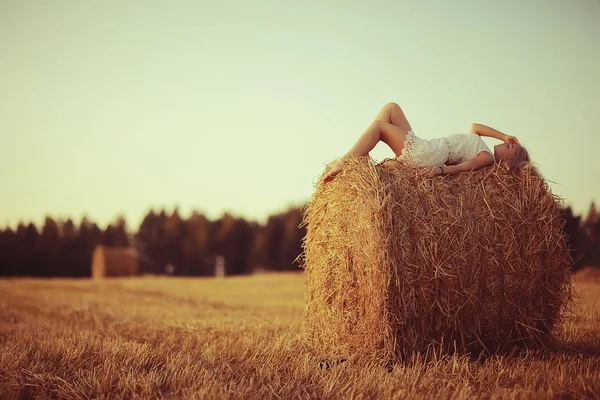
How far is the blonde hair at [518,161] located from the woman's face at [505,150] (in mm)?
35

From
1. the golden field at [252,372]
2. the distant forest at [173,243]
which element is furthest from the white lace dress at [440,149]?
the distant forest at [173,243]

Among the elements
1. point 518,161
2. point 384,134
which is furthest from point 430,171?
point 518,161

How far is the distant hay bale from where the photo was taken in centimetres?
3270

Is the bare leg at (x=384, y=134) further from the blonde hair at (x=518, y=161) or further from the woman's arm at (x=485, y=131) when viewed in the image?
the blonde hair at (x=518, y=161)

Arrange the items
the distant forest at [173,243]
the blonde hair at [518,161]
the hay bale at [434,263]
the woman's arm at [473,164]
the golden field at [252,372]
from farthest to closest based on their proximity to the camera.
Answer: the distant forest at [173,243] → the blonde hair at [518,161] → the woman's arm at [473,164] → the hay bale at [434,263] → the golden field at [252,372]

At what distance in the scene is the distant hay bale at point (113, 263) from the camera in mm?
32703

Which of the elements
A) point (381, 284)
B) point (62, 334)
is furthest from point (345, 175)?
point (62, 334)

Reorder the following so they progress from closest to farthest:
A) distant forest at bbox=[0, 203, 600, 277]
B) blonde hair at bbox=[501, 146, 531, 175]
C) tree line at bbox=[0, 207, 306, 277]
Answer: blonde hair at bbox=[501, 146, 531, 175]
distant forest at bbox=[0, 203, 600, 277]
tree line at bbox=[0, 207, 306, 277]

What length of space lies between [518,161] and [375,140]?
1.53 m

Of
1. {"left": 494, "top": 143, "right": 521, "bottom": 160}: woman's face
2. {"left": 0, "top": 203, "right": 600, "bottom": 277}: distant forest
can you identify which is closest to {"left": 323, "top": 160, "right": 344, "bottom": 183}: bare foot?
{"left": 494, "top": 143, "right": 521, "bottom": 160}: woman's face

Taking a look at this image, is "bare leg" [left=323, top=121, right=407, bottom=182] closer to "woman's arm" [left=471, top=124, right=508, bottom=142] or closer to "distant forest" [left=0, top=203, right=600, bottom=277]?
"woman's arm" [left=471, top=124, right=508, bottom=142]

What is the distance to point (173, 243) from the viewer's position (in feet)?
158

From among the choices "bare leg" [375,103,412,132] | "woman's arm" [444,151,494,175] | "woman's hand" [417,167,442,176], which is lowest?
"woman's hand" [417,167,442,176]

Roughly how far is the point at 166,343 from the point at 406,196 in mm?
3052
